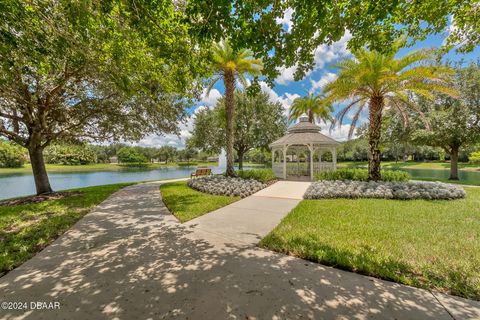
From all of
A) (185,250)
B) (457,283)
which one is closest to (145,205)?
(185,250)

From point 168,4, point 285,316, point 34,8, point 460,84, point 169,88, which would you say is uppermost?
point 460,84

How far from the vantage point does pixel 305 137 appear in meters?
14.9

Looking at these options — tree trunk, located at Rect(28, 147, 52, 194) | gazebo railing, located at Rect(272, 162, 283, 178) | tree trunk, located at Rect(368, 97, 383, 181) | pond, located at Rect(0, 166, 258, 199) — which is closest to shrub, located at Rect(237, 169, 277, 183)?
gazebo railing, located at Rect(272, 162, 283, 178)

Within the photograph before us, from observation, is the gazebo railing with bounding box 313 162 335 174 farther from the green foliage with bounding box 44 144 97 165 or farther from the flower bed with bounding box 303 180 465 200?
the green foliage with bounding box 44 144 97 165

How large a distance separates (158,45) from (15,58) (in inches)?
124

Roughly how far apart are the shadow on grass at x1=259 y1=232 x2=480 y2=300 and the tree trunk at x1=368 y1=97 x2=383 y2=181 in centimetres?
803

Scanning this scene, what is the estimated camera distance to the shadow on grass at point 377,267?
2750 mm

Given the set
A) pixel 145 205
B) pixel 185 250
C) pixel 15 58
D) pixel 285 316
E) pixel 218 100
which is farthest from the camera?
pixel 218 100

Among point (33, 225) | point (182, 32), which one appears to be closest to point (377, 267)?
point (182, 32)

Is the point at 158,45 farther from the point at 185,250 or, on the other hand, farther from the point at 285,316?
the point at 285,316

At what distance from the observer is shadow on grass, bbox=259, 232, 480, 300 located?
275cm

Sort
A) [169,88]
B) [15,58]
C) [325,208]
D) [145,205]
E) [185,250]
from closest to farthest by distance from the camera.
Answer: [185,250] → [15,58] → [169,88] → [325,208] → [145,205]

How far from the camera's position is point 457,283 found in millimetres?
2781

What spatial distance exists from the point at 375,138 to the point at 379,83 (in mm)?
2765
